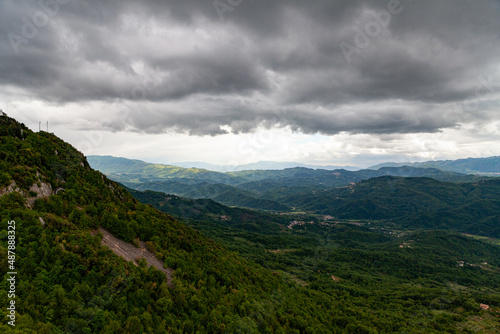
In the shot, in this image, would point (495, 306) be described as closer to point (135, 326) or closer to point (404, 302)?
point (404, 302)

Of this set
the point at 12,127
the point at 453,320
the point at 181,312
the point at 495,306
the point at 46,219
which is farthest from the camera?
the point at 495,306

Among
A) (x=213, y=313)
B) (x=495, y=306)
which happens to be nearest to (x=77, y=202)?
(x=213, y=313)

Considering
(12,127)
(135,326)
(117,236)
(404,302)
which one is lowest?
(404,302)

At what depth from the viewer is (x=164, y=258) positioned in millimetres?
65125

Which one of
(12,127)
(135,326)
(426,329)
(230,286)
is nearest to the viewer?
(135,326)

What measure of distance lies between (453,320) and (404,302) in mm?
27727

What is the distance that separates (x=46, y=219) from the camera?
141 ft

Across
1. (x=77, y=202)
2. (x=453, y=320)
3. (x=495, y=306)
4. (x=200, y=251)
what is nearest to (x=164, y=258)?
(x=200, y=251)

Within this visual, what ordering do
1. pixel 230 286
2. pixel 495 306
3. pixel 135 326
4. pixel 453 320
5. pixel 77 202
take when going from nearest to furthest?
pixel 135 326 → pixel 77 202 → pixel 230 286 → pixel 453 320 → pixel 495 306

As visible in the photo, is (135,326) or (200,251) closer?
(135,326)

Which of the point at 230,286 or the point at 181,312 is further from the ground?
the point at 181,312

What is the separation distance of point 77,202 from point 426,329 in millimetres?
164540

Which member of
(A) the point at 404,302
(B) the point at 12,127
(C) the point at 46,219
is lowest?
(A) the point at 404,302

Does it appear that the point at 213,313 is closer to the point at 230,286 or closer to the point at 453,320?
the point at 230,286
